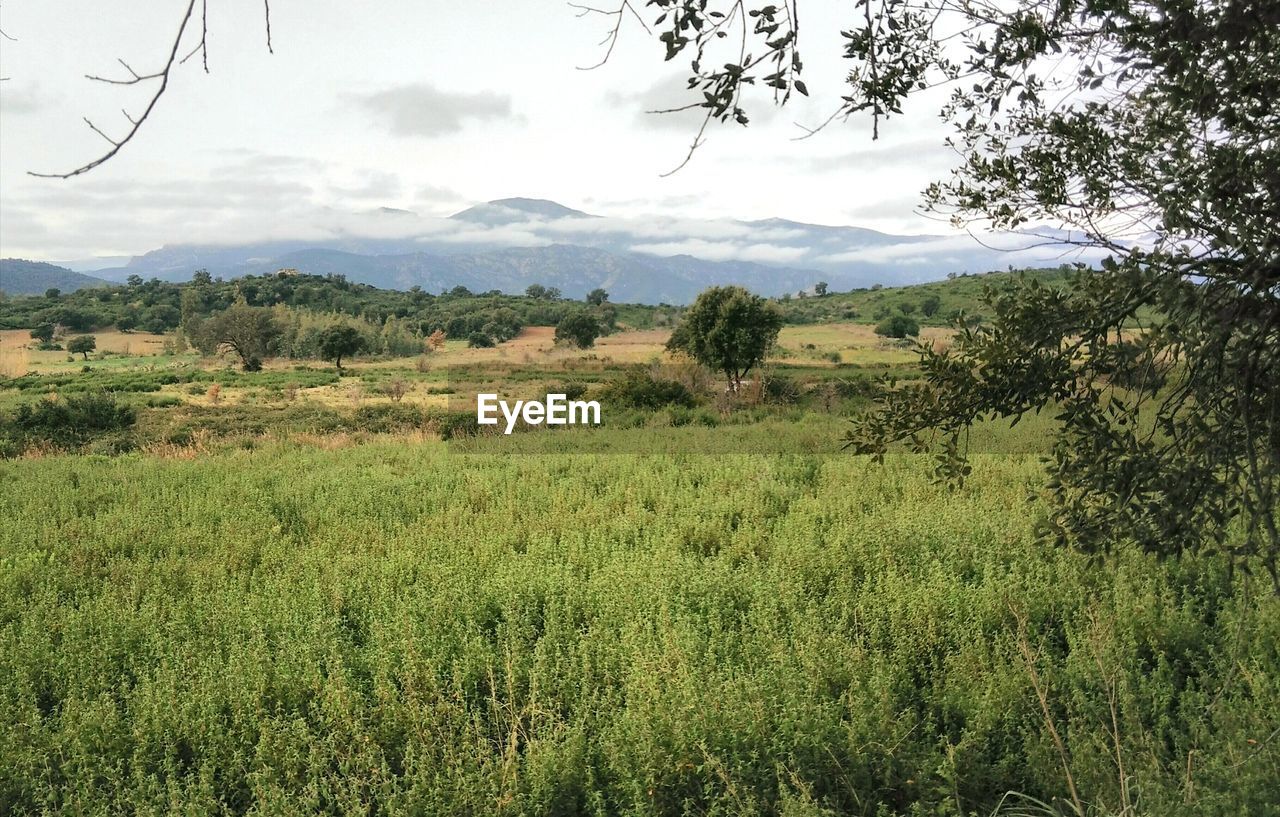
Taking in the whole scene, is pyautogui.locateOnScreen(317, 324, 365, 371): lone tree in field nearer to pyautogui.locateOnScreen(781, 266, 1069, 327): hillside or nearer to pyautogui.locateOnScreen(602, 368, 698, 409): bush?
pyautogui.locateOnScreen(602, 368, 698, 409): bush

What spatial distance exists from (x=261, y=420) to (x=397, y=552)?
20810 millimetres

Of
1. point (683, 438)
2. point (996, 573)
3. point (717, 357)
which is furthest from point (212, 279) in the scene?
point (996, 573)

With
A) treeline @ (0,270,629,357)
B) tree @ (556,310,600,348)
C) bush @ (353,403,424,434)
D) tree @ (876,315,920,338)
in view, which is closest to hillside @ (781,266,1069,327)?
tree @ (876,315,920,338)

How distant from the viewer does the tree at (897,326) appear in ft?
108

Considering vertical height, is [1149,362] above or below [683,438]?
above

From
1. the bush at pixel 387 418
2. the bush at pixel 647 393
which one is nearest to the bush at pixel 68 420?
the bush at pixel 387 418

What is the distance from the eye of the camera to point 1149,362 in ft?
10.6

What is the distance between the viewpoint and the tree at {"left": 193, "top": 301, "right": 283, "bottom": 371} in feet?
155

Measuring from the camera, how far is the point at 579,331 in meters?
47.8

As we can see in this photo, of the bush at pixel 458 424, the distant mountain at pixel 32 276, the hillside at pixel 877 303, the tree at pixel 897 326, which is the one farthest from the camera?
the distant mountain at pixel 32 276

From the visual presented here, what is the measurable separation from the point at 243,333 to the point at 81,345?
833cm

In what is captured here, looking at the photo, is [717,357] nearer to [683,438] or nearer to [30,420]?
[683,438]

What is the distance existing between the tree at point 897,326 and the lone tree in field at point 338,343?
30.9 m

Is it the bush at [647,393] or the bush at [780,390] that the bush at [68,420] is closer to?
the bush at [647,393]
